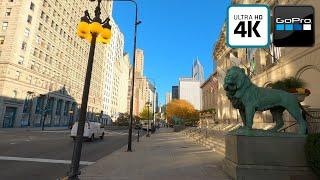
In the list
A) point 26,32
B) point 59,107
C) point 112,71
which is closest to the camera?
point 26,32

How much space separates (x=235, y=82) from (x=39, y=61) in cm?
5468

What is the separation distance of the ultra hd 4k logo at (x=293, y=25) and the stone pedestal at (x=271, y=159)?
14.0 feet

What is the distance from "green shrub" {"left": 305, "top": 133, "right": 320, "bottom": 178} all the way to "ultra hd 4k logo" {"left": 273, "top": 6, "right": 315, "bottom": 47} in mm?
3441

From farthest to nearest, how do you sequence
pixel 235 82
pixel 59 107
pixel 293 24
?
pixel 59 107
pixel 235 82
pixel 293 24

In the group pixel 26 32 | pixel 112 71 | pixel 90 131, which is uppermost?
pixel 112 71

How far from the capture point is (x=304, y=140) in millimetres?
8422

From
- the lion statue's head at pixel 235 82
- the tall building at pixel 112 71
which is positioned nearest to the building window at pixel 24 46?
the lion statue's head at pixel 235 82

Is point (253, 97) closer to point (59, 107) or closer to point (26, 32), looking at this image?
point (26, 32)

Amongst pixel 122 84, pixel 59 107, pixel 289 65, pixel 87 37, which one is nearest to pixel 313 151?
pixel 87 37

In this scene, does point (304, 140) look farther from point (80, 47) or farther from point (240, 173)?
point (80, 47)

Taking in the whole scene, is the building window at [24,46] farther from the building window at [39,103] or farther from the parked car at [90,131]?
the parked car at [90,131]

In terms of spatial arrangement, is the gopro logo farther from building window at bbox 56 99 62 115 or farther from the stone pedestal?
building window at bbox 56 99 62 115

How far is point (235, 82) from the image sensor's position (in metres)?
9.21

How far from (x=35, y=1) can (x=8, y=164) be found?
50605mm
